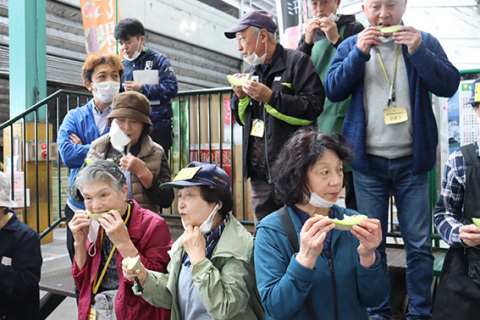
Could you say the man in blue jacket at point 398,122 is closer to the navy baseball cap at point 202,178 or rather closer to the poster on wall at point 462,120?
the navy baseball cap at point 202,178

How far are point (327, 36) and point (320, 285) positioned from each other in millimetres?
1821

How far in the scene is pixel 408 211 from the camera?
8.33 ft

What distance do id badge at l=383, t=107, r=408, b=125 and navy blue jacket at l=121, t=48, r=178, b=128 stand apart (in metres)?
1.93

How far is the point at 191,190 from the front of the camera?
220 centimetres

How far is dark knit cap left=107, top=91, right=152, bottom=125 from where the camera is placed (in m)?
2.94

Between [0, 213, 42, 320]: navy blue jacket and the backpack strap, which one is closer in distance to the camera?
the backpack strap

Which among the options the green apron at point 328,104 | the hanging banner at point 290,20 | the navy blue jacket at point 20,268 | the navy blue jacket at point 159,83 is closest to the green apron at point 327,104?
the green apron at point 328,104

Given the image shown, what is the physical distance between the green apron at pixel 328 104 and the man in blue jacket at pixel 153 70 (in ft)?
4.23

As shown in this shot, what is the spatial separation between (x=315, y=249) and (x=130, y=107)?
5.88 feet

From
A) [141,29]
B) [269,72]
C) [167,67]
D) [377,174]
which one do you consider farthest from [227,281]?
[141,29]

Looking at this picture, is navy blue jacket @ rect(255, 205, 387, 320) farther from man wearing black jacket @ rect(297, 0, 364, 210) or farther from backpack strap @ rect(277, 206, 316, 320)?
man wearing black jacket @ rect(297, 0, 364, 210)

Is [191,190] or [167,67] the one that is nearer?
[191,190]

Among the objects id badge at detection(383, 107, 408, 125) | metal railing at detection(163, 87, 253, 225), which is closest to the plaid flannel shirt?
id badge at detection(383, 107, 408, 125)

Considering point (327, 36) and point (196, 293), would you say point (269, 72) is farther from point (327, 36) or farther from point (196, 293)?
point (196, 293)
